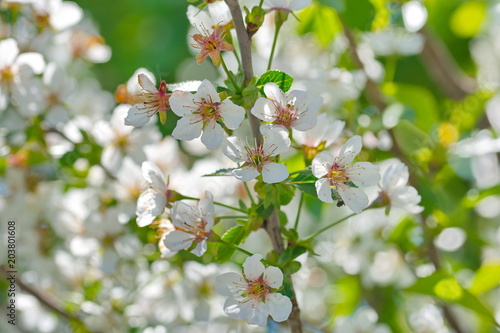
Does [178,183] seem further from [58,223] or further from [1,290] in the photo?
[1,290]

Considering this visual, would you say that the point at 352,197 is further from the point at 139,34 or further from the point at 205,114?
the point at 139,34

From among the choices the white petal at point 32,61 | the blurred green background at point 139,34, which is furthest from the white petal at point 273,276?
the blurred green background at point 139,34

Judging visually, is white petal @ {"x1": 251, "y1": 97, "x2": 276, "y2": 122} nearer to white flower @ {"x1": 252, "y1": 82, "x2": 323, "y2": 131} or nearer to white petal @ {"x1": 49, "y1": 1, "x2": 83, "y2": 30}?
white flower @ {"x1": 252, "y1": 82, "x2": 323, "y2": 131}

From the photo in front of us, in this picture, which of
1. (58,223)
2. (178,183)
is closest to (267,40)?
(178,183)

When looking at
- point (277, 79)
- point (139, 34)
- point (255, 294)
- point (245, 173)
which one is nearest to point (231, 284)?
point (255, 294)

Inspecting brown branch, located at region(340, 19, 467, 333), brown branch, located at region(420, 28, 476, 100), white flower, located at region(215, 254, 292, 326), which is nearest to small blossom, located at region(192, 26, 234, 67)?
white flower, located at region(215, 254, 292, 326)
